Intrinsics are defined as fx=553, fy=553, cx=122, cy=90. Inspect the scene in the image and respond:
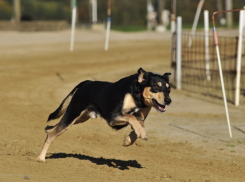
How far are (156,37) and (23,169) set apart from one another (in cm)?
2955

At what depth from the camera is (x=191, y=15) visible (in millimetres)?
52656

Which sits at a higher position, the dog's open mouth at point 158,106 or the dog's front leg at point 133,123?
the dog's open mouth at point 158,106

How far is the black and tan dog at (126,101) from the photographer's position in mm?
7590

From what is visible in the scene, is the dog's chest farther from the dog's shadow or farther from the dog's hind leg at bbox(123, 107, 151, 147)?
the dog's shadow

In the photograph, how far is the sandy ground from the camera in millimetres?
8078

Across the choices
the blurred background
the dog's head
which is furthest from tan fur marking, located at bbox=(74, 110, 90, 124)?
the blurred background

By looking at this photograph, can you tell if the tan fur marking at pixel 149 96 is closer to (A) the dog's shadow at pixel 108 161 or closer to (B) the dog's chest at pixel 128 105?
(B) the dog's chest at pixel 128 105

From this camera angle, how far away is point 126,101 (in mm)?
7758

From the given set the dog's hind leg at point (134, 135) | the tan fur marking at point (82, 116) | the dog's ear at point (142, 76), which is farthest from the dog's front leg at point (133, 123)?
the tan fur marking at point (82, 116)

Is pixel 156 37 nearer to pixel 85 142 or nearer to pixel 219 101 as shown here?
pixel 219 101

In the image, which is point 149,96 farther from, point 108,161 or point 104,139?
point 104,139

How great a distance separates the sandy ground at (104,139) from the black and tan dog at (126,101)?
0.76 m

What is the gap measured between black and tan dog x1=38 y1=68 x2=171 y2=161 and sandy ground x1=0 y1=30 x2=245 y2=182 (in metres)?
0.76

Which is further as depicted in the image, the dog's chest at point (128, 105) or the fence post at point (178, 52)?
the fence post at point (178, 52)
